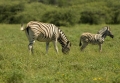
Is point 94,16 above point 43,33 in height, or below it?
below

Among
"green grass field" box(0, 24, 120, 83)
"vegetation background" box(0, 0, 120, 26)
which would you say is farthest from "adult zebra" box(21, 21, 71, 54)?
"vegetation background" box(0, 0, 120, 26)

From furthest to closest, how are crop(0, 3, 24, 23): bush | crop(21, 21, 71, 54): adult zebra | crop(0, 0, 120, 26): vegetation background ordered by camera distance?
crop(0, 3, 24, 23): bush
crop(0, 0, 120, 26): vegetation background
crop(21, 21, 71, 54): adult zebra

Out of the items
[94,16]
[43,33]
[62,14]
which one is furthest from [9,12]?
[43,33]

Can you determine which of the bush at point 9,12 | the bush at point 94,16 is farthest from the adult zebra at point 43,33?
the bush at point 9,12

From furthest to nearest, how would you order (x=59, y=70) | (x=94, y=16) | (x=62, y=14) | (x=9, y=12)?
(x=9, y=12) < (x=94, y=16) < (x=62, y=14) < (x=59, y=70)

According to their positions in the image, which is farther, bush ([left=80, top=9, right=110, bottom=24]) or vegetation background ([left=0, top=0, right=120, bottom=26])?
bush ([left=80, top=9, right=110, bottom=24])

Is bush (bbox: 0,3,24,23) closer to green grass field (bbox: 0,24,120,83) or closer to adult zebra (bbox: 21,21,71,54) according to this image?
adult zebra (bbox: 21,21,71,54)

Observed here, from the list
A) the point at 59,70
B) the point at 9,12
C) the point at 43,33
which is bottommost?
the point at 59,70

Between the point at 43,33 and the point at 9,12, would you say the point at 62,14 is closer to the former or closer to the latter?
the point at 9,12

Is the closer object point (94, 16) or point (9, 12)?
point (94, 16)

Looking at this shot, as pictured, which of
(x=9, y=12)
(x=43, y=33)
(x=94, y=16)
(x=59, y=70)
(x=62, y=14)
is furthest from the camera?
(x=9, y=12)

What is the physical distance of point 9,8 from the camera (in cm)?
4019

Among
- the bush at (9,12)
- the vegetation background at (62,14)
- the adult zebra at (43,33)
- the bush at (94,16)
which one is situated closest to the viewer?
the adult zebra at (43,33)

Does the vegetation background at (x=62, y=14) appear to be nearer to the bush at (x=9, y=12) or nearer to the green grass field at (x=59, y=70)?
the bush at (x=9, y=12)
